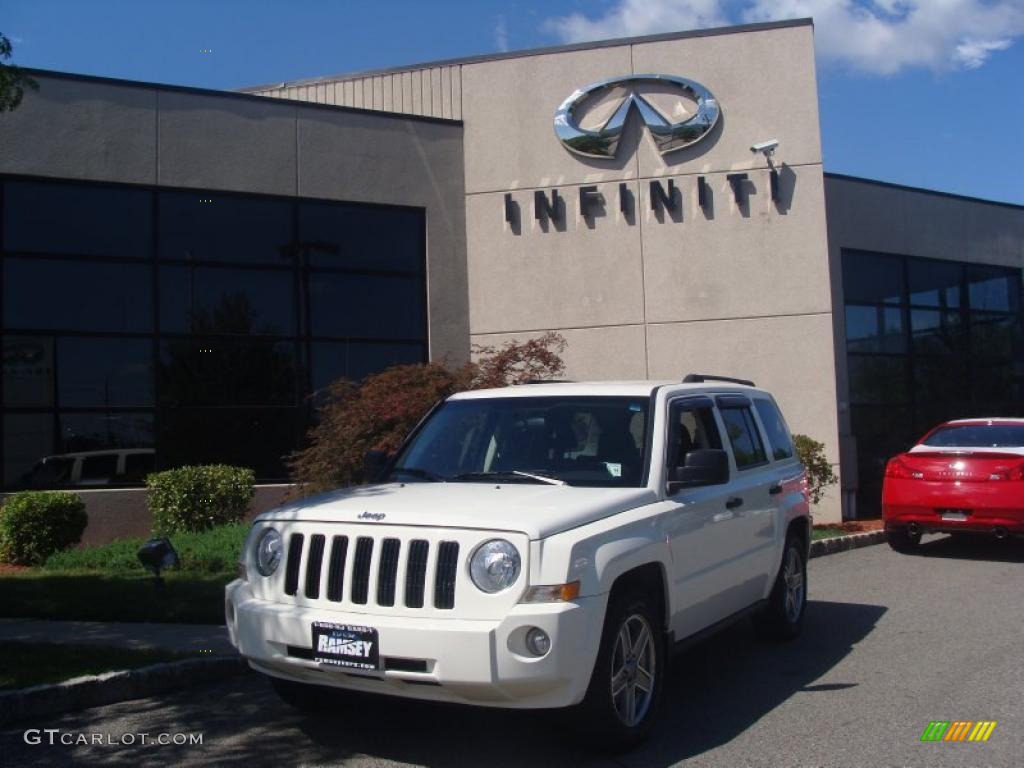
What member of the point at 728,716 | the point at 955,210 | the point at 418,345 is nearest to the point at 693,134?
the point at 418,345

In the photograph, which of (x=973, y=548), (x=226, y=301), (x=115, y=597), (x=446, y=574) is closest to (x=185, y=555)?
(x=115, y=597)

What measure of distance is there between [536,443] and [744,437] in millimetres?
1875

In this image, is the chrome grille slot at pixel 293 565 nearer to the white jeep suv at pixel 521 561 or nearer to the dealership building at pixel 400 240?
the white jeep suv at pixel 521 561

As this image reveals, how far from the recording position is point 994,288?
69.6 ft

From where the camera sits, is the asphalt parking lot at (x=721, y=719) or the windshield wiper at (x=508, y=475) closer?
the asphalt parking lot at (x=721, y=719)

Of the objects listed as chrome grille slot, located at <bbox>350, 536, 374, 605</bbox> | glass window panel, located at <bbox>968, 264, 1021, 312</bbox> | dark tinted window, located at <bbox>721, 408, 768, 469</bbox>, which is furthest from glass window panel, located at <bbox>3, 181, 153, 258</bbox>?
glass window panel, located at <bbox>968, 264, 1021, 312</bbox>

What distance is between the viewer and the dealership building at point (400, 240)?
13914mm

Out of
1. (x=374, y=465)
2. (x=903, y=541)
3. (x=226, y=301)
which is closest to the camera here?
(x=374, y=465)

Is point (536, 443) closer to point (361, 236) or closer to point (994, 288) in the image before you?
point (361, 236)

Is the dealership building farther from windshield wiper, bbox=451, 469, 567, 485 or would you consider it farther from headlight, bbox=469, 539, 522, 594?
headlight, bbox=469, 539, 522, 594

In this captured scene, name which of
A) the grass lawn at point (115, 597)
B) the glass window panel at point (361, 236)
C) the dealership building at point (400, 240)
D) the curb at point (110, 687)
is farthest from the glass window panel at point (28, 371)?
the curb at point (110, 687)

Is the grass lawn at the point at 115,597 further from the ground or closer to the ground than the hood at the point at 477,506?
closer to the ground

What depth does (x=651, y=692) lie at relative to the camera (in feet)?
17.3

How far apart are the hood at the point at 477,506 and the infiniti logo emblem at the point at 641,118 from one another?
11.4 meters
